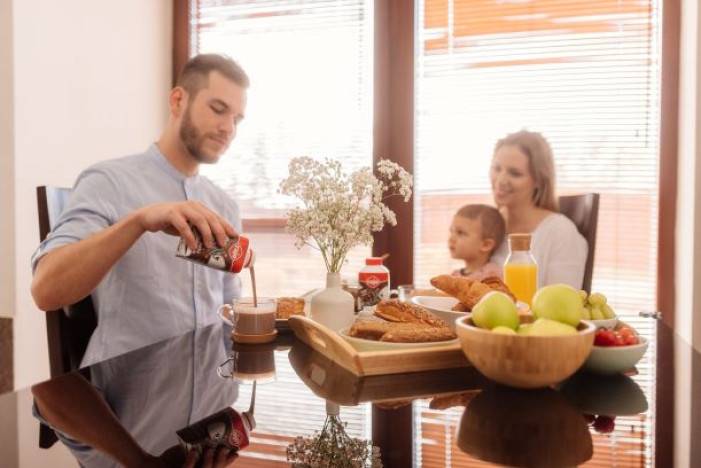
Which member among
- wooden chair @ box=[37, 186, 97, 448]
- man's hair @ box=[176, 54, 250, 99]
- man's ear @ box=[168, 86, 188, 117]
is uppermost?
man's hair @ box=[176, 54, 250, 99]

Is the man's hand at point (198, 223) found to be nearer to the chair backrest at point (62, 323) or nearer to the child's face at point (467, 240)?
the chair backrest at point (62, 323)

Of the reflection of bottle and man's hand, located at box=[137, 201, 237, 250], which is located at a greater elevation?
man's hand, located at box=[137, 201, 237, 250]

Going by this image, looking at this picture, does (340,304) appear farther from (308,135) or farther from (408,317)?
(308,135)

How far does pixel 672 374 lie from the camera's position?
103cm

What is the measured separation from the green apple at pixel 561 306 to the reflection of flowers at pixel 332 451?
0.34 m

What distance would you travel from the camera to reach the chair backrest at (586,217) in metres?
2.16

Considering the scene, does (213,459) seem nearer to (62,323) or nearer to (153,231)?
(153,231)

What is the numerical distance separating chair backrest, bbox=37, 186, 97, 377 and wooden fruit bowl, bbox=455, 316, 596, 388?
1.04 meters

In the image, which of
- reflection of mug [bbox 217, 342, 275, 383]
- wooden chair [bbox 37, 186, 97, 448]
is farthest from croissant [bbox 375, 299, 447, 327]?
wooden chair [bbox 37, 186, 97, 448]

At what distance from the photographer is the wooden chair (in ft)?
4.68

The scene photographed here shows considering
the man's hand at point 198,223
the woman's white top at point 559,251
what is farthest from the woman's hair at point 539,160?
the man's hand at point 198,223

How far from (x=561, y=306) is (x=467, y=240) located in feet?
6.36

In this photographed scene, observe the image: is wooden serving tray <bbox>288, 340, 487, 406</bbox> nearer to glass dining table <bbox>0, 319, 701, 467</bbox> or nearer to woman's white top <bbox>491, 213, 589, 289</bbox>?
glass dining table <bbox>0, 319, 701, 467</bbox>

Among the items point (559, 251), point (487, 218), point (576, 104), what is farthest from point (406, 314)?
point (576, 104)
